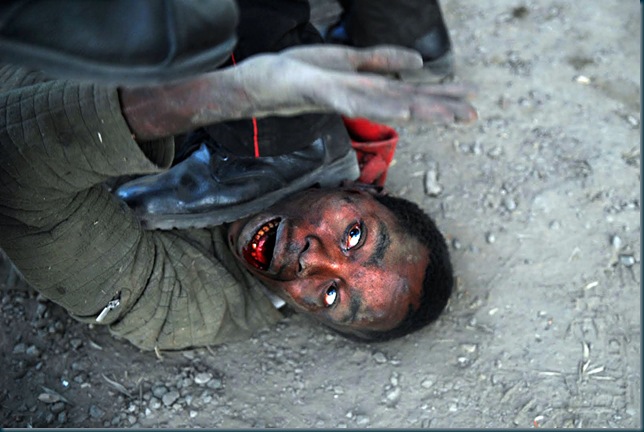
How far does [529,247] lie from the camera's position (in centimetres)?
255

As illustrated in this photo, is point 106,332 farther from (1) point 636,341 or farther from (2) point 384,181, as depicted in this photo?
(1) point 636,341

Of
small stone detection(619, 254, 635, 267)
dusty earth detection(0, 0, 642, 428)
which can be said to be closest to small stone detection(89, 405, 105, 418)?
dusty earth detection(0, 0, 642, 428)

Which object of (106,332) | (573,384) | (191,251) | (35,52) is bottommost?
(573,384)

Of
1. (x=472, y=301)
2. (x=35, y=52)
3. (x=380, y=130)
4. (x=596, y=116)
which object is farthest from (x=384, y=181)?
(x=35, y=52)

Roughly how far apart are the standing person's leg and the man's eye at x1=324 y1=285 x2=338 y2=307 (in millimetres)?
329

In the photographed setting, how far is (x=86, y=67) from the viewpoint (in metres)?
1.16

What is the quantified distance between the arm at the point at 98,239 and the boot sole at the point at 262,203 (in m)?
0.05

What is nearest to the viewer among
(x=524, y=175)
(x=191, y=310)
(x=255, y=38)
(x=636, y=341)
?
(x=255, y=38)

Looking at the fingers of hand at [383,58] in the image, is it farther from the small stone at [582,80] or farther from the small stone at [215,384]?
the small stone at [582,80]

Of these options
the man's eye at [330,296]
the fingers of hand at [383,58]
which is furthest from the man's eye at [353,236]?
the fingers of hand at [383,58]

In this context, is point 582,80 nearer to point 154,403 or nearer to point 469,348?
point 469,348

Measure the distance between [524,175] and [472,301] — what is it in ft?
1.88

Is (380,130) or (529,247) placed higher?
(380,130)

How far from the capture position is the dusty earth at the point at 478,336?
2193 millimetres
